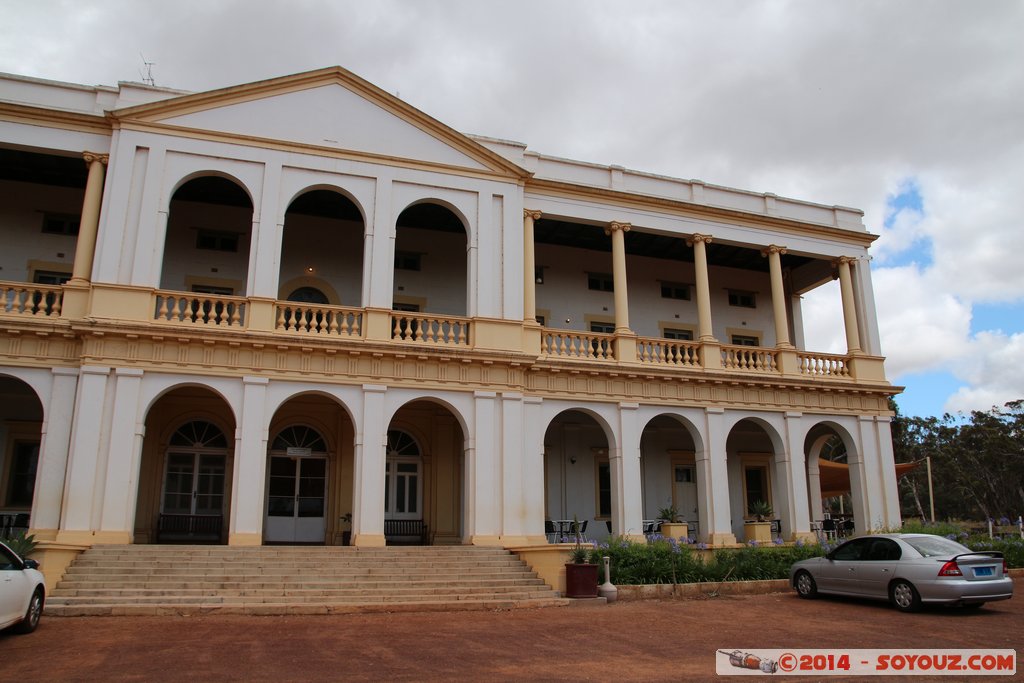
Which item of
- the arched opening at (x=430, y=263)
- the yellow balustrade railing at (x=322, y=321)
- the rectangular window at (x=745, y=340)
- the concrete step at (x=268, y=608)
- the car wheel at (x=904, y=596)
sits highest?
the arched opening at (x=430, y=263)

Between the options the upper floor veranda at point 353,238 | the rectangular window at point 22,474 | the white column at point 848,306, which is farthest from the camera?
the white column at point 848,306

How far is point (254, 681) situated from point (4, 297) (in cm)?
1331

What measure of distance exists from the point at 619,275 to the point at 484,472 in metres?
6.91

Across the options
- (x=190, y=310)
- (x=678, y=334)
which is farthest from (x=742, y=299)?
(x=190, y=310)

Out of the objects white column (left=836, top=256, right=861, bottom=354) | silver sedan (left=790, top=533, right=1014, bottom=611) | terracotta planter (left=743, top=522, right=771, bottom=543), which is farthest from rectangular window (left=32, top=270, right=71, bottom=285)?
white column (left=836, top=256, right=861, bottom=354)

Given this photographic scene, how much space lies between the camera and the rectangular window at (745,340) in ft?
85.7

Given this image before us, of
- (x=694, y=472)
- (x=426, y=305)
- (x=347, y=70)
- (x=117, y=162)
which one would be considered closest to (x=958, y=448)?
(x=694, y=472)

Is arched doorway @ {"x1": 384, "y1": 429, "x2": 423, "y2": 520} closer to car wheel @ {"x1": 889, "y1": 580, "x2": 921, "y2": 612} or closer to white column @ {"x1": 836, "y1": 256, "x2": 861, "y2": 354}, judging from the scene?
car wheel @ {"x1": 889, "y1": 580, "x2": 921, "y2": 612}

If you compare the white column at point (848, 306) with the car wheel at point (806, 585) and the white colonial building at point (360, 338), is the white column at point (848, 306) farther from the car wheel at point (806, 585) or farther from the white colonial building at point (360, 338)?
the car wheel at point (806, 585)

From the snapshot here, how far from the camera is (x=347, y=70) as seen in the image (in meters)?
19.3

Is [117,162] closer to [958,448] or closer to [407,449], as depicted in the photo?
[407,449]

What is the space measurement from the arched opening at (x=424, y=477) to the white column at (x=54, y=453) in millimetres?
7549

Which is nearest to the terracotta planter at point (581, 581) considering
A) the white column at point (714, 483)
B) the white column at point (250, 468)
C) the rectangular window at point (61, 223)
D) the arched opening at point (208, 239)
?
the white column at point (714, 483)

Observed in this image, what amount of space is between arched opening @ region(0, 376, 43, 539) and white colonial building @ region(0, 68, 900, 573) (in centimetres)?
6
